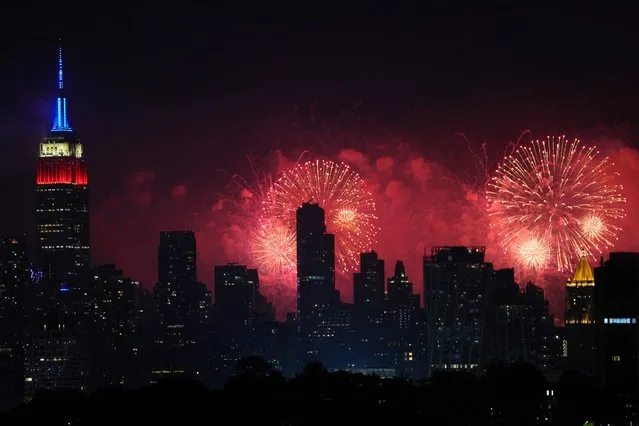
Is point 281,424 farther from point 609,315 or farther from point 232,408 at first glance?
point 609,315

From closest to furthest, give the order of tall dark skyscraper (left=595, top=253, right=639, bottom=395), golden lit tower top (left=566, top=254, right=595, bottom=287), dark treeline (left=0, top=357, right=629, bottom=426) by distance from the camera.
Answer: dark treeline (left=0, top=357, right=629, bottom=426), tall dark skyscraper (left=595, top=253, right=639, bottom=395), golden lit tower top (left=566, top=254, right=595, bottom=287)

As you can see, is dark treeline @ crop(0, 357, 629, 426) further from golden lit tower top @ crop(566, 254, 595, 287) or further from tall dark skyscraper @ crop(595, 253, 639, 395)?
golden lit tower top @ crop(566, 254, 595, 287)

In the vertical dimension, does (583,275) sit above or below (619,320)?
above

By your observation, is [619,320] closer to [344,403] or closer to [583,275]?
[344,403]

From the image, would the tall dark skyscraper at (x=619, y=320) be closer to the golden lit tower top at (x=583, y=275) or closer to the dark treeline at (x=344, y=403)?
the dark treeline at (x=344, y=403)

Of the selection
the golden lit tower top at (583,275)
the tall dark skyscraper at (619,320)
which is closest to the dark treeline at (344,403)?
the tall dark skyscraper at (619,320)

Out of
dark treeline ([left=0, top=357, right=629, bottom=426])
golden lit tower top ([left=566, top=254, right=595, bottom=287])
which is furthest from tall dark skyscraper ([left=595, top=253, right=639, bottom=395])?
golden lit tower top ([left=566, top=254, right=595, bottom=287])

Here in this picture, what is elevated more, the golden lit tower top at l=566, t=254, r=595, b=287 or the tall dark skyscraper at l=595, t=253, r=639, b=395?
the golden lit tower top at l=566, t=254, r=595, b=287

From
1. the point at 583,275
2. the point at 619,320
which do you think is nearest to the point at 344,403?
the point at 619,320

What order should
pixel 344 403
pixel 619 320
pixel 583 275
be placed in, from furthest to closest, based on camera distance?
1. pixel 583 275
2. pixel 619 320
3. pixel 344 403

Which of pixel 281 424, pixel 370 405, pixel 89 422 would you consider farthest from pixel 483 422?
pixel 89 422
